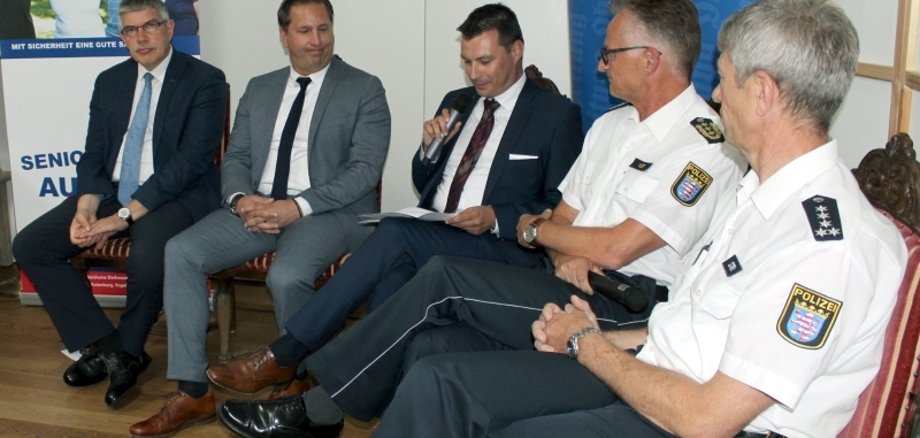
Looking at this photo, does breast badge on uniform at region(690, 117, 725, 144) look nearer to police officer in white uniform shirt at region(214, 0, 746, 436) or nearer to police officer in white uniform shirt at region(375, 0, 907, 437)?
police officer in white uniform shirt at region(214, 0, 746, 436)

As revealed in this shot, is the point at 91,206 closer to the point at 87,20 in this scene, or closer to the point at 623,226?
the point at 87,20

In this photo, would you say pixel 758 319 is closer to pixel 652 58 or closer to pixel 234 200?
pixel 652 58

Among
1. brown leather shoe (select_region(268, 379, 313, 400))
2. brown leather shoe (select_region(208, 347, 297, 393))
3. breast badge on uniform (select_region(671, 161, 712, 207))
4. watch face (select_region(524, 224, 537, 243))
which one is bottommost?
brown leather shoe (select_region(268, 379, 313, 400))

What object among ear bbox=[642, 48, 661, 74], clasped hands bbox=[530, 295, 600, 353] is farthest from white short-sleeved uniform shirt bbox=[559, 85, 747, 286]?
clasped hands bbox=[530, 295, 600, 353]

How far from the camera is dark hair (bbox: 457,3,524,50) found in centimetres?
323

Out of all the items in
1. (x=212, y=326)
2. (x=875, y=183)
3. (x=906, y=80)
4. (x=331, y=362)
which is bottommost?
(x=212, y=326)

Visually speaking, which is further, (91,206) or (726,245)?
(91,206)

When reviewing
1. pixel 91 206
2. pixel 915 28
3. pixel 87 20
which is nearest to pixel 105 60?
pixel 87 20

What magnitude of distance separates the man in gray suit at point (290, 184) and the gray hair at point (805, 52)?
1.88 metres

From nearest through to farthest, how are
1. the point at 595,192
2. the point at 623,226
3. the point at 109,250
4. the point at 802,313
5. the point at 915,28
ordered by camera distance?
the point at 802,313 → the point at 915,28 → the point at 623,226 → the point at 595,192 → the point at 109,250

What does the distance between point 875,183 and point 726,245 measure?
323 millimetres

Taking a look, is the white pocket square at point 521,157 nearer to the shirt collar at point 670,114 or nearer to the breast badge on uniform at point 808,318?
the shirt collar at point 670,114

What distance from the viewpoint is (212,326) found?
4.08 metres

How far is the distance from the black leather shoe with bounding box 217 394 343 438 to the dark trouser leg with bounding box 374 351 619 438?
0.91 metres
